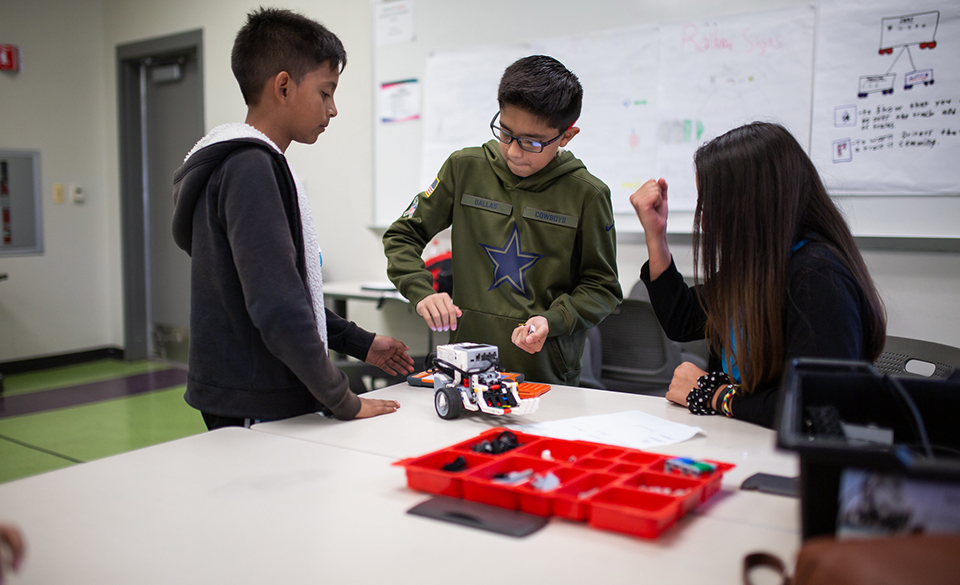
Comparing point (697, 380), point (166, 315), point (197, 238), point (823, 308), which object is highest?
point (197, 238)

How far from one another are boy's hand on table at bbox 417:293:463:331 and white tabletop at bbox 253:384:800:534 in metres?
0.17

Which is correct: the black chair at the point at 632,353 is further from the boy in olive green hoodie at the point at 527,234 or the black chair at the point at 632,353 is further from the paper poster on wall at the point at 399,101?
the paper poster on wall at the point at 399,101

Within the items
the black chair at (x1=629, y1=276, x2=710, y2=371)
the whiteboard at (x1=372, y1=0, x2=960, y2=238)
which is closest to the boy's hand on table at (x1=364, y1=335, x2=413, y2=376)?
the black chair at (x1=629, y1=276, x2=710, y2=371)

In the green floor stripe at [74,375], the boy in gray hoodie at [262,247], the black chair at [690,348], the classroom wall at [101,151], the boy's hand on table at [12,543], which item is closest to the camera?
the boy's hand on table at [12,543]

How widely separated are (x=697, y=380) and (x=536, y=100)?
786mm

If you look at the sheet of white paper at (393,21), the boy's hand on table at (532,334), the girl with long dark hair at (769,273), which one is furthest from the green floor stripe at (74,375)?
the girl with long dark hair at (769,273)

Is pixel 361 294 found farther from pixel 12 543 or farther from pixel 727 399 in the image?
pixel 12 543

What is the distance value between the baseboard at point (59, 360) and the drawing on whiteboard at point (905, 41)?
5420mm

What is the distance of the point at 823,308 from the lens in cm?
125

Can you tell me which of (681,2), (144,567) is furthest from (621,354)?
(144,567)

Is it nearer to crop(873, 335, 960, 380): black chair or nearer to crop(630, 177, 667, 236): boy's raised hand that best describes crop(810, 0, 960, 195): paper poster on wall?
crop(873, 335, 960, 380): black chair

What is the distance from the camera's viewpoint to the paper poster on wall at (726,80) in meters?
2.82

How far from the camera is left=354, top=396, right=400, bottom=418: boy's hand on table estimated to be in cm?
138

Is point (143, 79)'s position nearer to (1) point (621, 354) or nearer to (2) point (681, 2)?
(2) point (681, 2)
